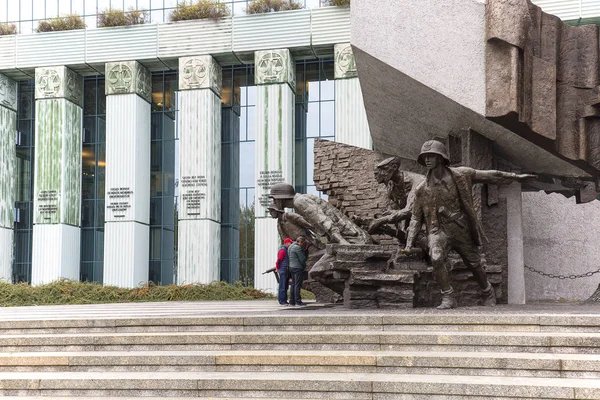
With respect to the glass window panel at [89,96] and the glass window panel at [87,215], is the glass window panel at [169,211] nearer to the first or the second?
the glass window panel at [87,215]

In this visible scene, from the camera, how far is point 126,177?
27.4m

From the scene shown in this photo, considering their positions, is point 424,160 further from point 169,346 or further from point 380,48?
point 169,346

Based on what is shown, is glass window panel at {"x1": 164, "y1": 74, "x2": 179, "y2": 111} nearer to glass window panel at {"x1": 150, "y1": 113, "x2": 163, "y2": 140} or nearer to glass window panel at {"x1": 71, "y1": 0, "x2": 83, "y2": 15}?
glass window panel at {"x1": 150, "y1": 113, "x2": 163, "y2": 140}

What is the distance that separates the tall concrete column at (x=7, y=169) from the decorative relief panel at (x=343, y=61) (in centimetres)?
1406

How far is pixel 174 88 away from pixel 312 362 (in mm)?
24931

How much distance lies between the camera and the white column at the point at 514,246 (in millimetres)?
12242

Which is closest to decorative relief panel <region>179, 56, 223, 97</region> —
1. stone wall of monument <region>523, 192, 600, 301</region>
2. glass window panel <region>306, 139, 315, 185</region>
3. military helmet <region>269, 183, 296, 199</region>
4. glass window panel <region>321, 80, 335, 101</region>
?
glass window panel <region>306, 139, 315, 185</region>

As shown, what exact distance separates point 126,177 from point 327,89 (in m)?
Answer: 8.58

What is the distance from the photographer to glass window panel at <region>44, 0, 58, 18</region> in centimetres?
2985

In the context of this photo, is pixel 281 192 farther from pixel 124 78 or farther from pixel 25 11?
pixel 25 11

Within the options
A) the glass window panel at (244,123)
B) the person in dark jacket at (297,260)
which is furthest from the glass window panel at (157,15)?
the person in dark jacket at (297,260)

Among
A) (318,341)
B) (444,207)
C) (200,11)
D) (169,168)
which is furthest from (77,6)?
(318,341)

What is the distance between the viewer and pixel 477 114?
11234 mm

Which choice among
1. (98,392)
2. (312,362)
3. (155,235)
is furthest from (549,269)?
(155,235)
